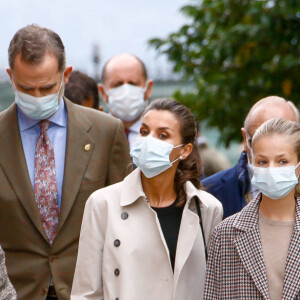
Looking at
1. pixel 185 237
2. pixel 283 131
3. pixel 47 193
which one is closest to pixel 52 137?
pixel 47 193

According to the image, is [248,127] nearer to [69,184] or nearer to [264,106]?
[264,106]

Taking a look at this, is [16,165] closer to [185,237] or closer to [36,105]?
[36,105]

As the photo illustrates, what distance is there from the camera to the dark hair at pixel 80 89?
6395mm

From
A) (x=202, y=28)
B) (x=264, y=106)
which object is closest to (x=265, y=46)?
(x=202, y=28)

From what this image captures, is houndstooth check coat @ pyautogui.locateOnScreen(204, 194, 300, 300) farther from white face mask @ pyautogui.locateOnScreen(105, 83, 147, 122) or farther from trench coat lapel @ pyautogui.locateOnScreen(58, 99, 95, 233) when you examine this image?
white face mask @ pyautogui.locateOnScreen(105, 83, 147, 122)

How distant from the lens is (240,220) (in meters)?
4.41

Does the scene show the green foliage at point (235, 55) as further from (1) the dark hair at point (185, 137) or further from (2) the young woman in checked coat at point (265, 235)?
(2) the young woman in checked coat at point (265, 235)

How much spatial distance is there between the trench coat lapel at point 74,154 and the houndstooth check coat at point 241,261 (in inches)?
35.6

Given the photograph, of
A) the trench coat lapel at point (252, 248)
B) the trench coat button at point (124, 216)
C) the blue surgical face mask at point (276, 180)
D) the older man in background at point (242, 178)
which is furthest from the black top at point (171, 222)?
the older man in background at point (242, 178)

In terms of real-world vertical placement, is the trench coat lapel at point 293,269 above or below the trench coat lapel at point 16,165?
below

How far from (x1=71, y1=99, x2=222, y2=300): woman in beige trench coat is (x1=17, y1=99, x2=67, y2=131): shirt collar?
21.4 inches

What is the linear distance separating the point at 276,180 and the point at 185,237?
0.56 m

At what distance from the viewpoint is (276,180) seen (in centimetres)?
429

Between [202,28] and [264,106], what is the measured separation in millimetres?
3864
